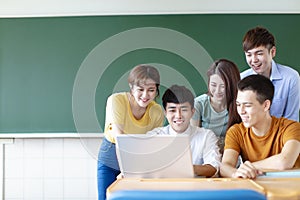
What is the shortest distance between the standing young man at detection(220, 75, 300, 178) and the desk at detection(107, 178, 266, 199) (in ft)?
1.62

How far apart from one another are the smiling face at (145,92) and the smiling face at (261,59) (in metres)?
0.57

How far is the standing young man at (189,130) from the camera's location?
2.08 metres

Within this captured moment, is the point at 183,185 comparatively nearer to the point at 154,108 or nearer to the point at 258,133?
the point at 258,133

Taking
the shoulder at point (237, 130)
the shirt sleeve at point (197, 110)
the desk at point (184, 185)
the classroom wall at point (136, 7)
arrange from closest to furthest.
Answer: the desk at point (184, 185)
the shoulder at point (237, 130)
the shirt sleeve at point (197, 110)
the classroom wall at point (136, 7)

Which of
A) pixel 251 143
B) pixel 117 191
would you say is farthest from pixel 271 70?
pixel 117 191

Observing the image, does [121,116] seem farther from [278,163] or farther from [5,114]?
[5,114]

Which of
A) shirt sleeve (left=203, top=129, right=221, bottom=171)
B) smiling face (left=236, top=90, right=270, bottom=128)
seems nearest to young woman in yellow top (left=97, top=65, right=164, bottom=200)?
shirt sleeve (left=203, top=129, right=221, bottom=171)

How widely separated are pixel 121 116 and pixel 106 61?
1.22 m

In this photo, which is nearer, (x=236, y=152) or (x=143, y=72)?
(x=236, y=152)

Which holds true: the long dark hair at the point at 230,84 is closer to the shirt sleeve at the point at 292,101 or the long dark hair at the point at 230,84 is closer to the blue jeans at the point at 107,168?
the shirt sleeve at the point at 292,101

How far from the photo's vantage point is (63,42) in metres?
3.71

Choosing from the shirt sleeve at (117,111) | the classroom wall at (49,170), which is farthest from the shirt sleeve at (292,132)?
the classroom wall at (49,170)

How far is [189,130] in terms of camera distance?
7.20ft

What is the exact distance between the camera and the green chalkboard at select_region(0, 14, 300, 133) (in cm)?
368
